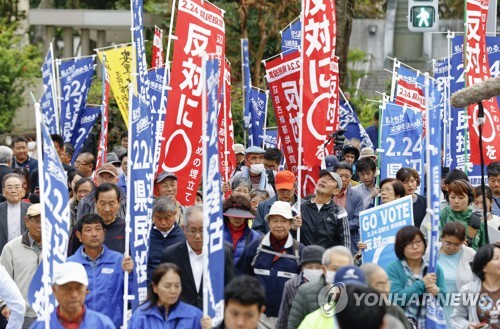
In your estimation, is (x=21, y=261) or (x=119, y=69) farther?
(x=119, y=69)

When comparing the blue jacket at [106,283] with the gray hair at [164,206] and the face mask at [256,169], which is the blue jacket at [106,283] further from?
the face mask at [256,169]

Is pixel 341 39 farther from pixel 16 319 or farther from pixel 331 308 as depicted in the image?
pixel 331 308

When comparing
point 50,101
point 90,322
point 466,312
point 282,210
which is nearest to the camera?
point 90,322

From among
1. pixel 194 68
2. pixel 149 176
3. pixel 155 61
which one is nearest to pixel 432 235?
pixel 149 176

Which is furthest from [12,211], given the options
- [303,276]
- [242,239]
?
[303,276]

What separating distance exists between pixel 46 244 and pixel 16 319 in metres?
1.29

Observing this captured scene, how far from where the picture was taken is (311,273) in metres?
9.33

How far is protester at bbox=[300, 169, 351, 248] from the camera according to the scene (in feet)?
38.2

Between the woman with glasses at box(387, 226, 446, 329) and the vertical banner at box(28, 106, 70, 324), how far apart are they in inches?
93.3

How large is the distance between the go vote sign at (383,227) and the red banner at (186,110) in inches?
91.4

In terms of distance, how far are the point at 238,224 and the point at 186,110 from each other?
79.1 inches

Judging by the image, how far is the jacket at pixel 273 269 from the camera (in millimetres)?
10078

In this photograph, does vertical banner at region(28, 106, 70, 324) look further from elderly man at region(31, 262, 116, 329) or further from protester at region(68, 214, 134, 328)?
protester at region(68, 214, 134, 328)

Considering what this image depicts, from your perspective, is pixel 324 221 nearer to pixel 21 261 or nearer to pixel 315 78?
pixel 315 78
